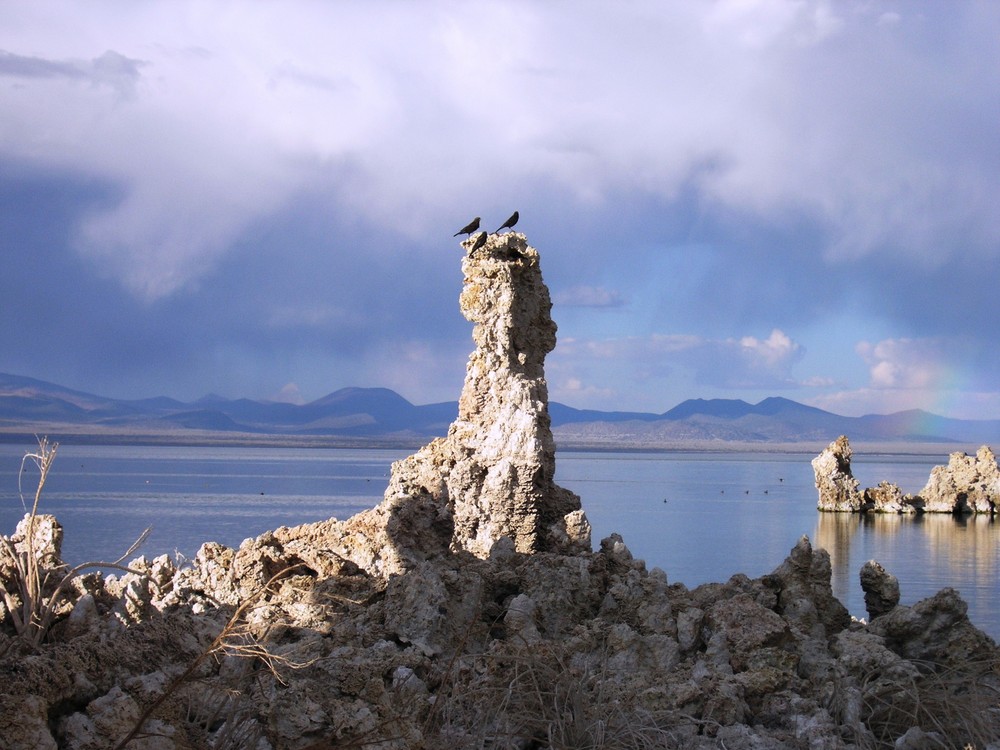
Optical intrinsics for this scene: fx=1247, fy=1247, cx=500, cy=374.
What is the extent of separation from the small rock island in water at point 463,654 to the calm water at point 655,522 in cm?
468

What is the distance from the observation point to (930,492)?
5522 centimetres

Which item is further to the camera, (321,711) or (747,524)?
(747,524)

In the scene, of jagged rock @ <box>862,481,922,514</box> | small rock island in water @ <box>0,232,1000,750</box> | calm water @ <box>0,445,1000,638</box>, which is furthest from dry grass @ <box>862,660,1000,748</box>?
jagged rock @ <box>862,481,922,514</box>

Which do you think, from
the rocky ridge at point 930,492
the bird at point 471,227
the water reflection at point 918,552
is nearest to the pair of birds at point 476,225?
the bird at point 471,227

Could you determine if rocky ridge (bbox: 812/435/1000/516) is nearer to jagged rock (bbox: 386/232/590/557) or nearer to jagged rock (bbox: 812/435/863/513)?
jagged rock (bbox: 812/435/863/513)

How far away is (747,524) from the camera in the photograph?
4681 cm

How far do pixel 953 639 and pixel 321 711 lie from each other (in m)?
4.40

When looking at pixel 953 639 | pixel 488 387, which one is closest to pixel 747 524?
pixel 488 387

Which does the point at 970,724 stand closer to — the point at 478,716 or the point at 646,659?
the point at 646,659

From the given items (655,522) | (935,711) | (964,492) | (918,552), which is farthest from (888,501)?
(935,711)

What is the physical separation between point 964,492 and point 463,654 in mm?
52427

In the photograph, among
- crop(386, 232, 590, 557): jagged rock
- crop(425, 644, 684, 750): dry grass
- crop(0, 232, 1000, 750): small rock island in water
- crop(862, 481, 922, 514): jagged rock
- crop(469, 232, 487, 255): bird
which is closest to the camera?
crop(0, 232, 1000, 750): small rock island in water

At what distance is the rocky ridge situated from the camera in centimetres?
5431

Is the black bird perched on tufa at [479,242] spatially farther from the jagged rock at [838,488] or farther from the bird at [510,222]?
the jagged rock at [838,488]
